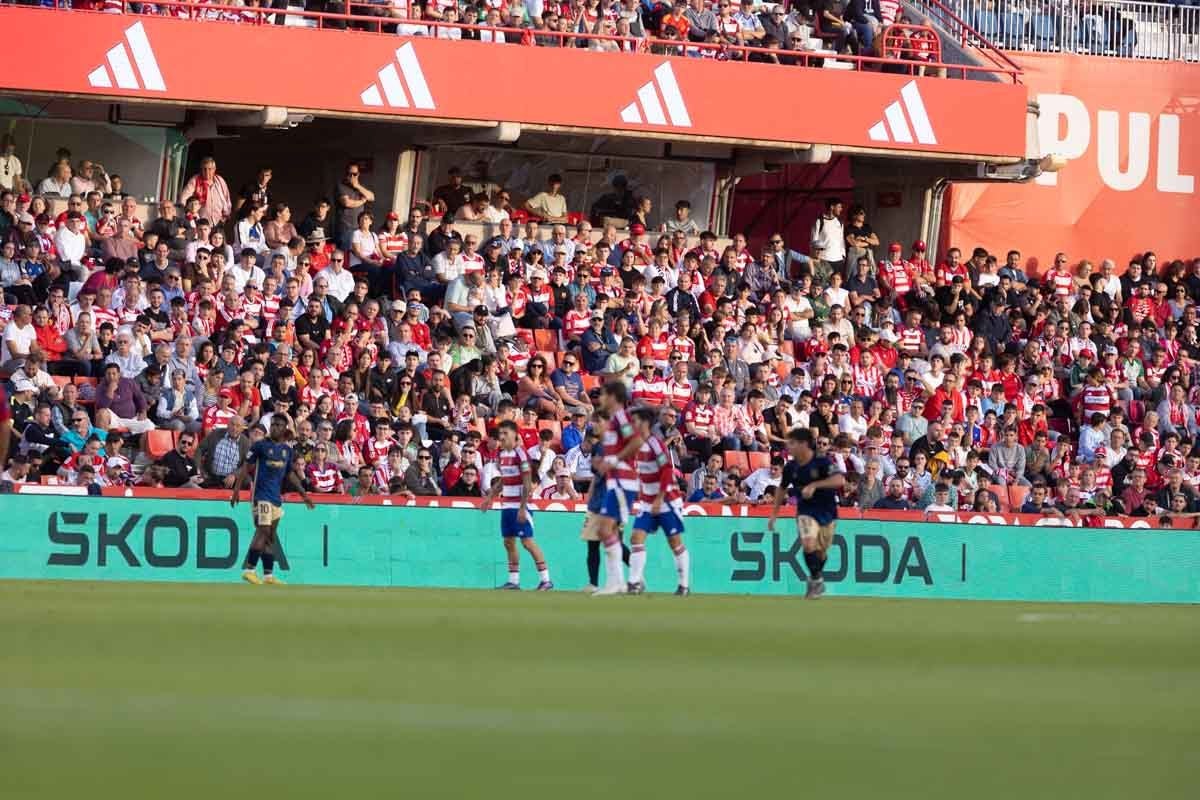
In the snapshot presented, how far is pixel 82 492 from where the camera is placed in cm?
2164

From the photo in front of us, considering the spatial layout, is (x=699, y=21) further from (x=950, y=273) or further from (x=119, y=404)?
(x=119, y=404)

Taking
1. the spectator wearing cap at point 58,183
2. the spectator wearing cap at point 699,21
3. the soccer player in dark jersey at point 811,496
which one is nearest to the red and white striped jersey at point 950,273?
the spectator wearing cap at point 699,21

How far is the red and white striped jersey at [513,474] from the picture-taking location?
70.1 ft

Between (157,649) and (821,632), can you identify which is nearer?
(157,649)

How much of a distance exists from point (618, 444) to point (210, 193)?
33.8ft

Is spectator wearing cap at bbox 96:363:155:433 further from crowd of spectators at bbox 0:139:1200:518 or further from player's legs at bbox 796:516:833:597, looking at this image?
player's legs at bbox 796:516:833:597

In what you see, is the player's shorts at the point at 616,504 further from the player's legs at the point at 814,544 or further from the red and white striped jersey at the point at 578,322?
the red and white striped jersey at the point at 578,322

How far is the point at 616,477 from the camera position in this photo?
64.8 ft

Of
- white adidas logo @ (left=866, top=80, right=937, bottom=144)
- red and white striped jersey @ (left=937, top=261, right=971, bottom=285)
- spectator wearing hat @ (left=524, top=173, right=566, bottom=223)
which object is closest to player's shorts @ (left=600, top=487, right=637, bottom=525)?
spectator wearing hat @ (left=524, top=173, right=566, bottom=223)

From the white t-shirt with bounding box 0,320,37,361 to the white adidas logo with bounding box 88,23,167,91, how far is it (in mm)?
4889

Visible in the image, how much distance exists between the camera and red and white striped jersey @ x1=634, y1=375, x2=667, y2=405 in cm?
2648

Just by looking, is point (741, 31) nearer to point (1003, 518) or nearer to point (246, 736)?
point (1003, 518)

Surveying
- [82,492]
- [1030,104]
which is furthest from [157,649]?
[1030,104]

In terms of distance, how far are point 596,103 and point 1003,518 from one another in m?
8.78
